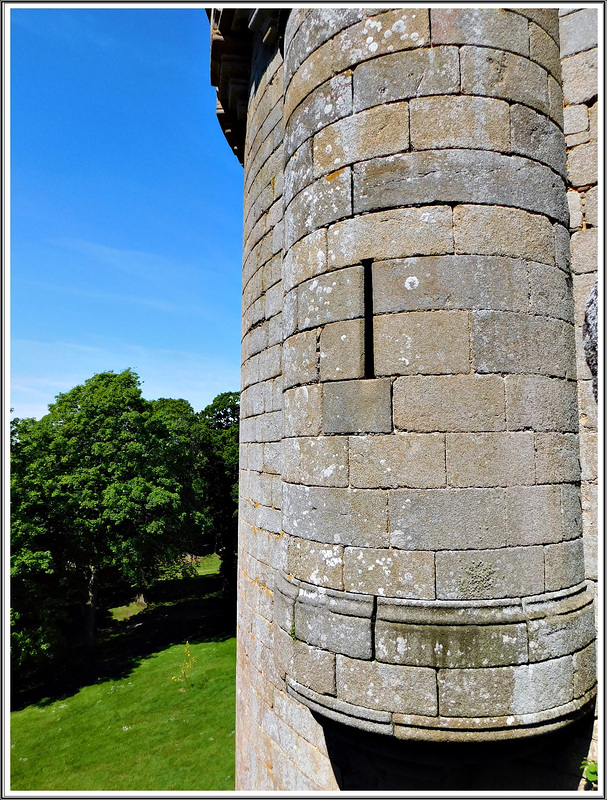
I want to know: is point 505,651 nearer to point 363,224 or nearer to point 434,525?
point 434,525

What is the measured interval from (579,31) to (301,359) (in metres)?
Answer: 2.58

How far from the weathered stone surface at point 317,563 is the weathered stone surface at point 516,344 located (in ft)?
4.19

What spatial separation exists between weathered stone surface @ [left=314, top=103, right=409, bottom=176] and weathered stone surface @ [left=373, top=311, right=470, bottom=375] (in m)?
0.96

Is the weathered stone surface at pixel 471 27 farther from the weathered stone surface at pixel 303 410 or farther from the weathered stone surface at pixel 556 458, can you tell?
the weathered stone surface at pixel 556 458

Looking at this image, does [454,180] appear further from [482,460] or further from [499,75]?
[482,460]

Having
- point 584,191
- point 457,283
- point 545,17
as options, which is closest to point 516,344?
point 457,283

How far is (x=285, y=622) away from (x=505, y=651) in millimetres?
1262

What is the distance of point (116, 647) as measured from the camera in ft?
59.4

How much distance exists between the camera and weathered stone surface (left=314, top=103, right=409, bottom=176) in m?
2.73

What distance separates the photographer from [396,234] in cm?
270

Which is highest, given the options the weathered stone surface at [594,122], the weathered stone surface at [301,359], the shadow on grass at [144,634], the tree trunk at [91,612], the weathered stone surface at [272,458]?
the weathered stone surface at [594,122]

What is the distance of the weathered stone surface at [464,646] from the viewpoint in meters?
2.39

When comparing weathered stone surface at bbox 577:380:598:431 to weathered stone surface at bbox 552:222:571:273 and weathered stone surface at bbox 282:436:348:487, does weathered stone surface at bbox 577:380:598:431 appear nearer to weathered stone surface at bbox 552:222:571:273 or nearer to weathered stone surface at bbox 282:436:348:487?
→ weathered stone surface at bbox 552:222:571:273

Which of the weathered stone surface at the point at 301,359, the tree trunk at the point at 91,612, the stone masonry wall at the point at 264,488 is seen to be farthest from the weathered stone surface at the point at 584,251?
the tree trunk at the point at 91,612
